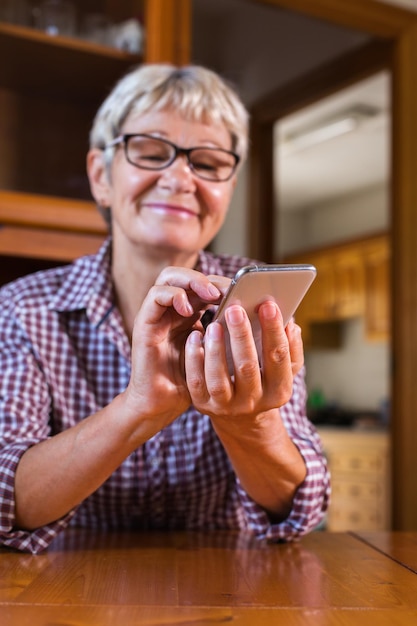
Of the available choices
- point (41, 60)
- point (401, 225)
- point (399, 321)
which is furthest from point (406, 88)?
point (41, 60)

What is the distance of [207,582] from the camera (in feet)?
2.52

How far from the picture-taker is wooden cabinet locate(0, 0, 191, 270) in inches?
78.4

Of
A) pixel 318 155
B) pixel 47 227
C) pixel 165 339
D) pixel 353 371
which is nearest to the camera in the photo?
pixel 165 339

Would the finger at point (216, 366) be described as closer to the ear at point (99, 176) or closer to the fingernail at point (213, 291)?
the fingernail at point (213, 291)

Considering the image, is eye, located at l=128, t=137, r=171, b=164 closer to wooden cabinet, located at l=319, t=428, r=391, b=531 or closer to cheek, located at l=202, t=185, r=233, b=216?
cheek, located at l=202, t=185, r=233, b=216

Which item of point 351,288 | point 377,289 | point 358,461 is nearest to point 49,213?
point 358,461

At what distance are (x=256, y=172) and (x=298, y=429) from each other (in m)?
2.17

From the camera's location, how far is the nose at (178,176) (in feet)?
3.85

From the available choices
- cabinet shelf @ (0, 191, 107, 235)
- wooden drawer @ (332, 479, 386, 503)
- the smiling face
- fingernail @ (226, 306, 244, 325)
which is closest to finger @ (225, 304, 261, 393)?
fingernail @ (226, 306, 244, 325)

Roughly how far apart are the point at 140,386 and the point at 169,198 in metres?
0.40

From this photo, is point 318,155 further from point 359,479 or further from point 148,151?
point 148,151

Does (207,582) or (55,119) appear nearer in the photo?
(207,582)

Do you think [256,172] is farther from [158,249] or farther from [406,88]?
[158,249]

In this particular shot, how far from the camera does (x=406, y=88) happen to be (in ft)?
8.38
